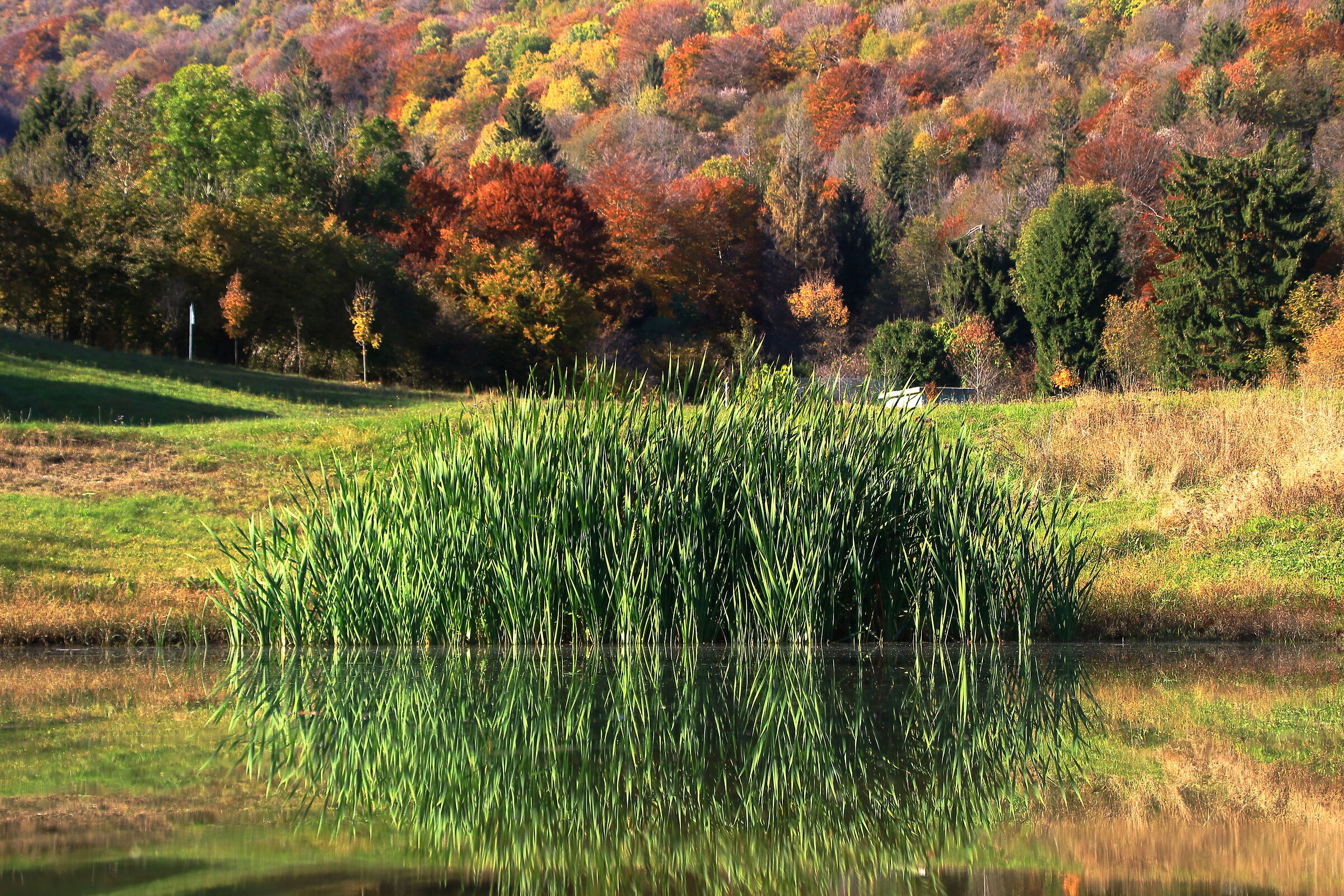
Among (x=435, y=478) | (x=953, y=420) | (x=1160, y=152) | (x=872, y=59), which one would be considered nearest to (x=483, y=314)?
(x=953, y=420)

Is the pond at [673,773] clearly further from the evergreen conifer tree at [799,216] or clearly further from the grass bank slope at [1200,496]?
the evergreen conifer tree at [799,216]

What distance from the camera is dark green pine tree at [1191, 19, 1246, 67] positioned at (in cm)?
5850

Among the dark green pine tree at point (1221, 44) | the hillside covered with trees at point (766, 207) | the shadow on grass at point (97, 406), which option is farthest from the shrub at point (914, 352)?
the dark green pine tree at point (1221, 44)

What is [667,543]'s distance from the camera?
336 inches

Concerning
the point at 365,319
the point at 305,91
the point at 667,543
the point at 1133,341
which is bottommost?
the point at 667,543

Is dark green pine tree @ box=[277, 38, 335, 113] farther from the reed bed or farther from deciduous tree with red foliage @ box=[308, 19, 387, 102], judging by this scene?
the reed bed

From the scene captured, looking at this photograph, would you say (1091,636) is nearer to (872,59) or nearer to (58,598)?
(58,598)

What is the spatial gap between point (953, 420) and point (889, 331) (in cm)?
1623

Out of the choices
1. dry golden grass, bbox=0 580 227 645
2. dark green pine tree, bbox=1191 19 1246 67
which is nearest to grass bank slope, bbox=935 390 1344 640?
dry golden grass, bbox=0 580 227 645

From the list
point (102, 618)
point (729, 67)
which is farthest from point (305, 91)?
point (102, 618)

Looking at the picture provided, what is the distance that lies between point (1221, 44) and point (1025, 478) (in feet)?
167

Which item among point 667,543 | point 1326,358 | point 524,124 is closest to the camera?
point 667,543

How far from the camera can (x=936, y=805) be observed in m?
4.98

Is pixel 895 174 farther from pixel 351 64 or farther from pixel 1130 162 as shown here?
pixel 351 64
